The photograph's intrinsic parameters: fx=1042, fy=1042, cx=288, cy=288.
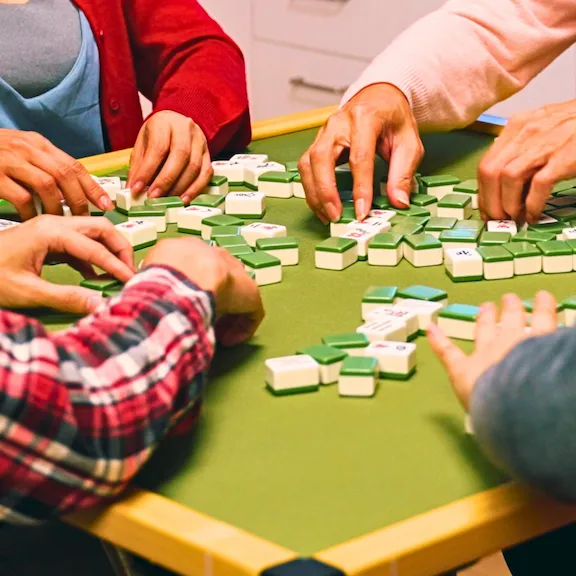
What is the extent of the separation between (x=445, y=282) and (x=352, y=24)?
7.78 ft

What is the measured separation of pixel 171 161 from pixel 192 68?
41 cm

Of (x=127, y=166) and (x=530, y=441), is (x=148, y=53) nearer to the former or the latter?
(x=127, y=166)

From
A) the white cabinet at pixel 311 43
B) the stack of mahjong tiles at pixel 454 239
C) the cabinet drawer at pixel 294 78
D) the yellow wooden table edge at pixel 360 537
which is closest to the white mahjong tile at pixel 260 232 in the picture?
the stack of mahjong tiles at pixel 454 239

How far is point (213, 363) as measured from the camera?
1090 millimetres

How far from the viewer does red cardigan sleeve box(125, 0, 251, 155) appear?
1.78 m

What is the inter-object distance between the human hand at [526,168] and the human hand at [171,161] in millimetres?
434

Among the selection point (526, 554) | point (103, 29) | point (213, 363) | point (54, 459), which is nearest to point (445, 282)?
point (213, 363)

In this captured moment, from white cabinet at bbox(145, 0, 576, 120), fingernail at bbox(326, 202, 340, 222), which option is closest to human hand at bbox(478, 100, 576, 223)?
fingernail at bbox(326, 202, 340, 222)

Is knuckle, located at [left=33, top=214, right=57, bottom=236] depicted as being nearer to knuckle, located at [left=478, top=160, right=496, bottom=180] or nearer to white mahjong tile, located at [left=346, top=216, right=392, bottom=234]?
white mahjong tile, located at [left=346, top=216, right=392, bottom=234]

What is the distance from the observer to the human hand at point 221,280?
101cm

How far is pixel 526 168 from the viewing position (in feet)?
4.70

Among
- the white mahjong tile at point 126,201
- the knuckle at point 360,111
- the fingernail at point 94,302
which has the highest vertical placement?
the knuckle at point 360,111

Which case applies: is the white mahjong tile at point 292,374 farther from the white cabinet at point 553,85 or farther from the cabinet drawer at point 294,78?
the cabinet drawer at point 294,78

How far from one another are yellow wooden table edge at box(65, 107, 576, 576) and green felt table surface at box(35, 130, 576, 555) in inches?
0.8
